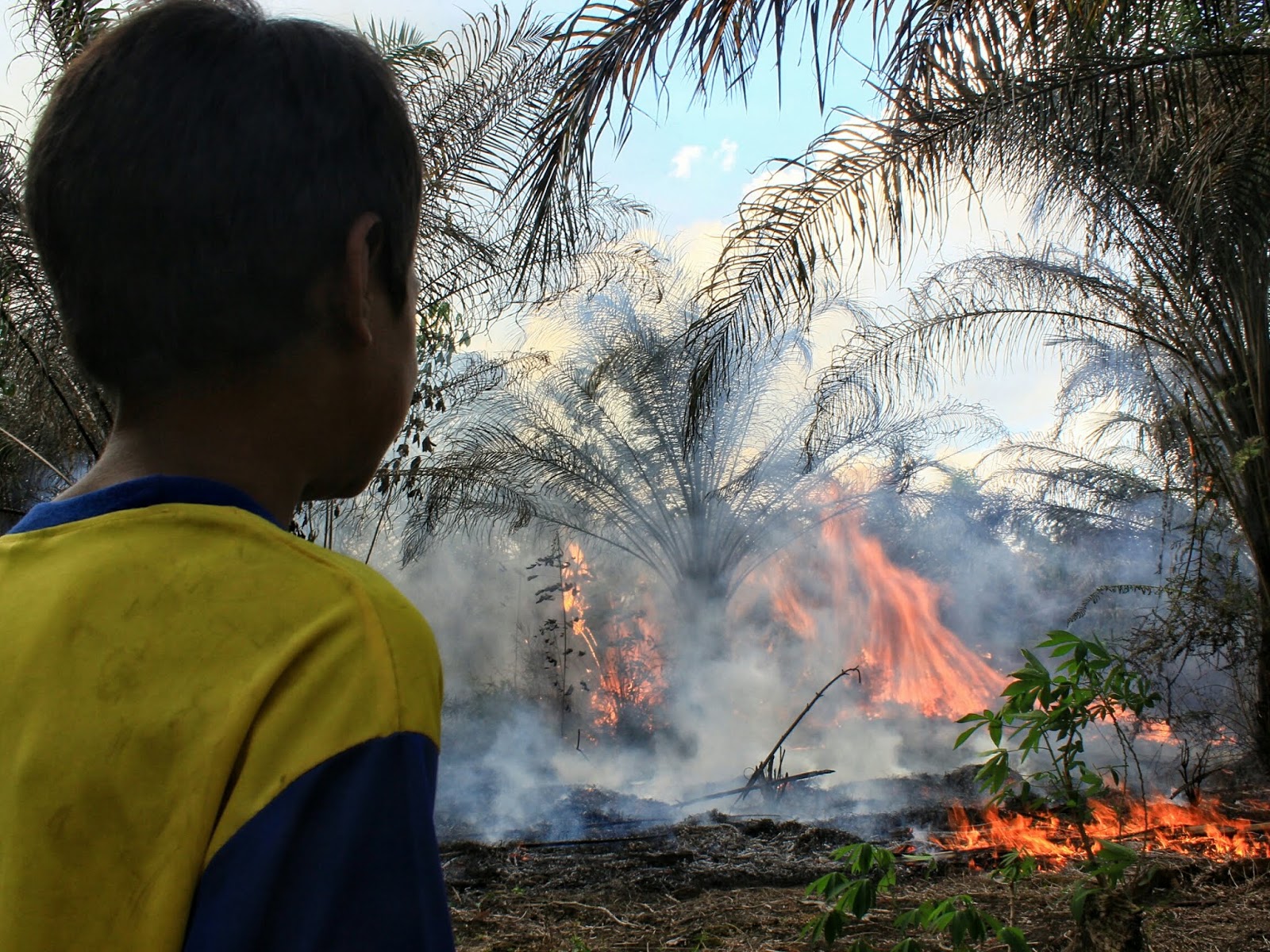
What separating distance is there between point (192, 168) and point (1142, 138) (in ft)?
20.5

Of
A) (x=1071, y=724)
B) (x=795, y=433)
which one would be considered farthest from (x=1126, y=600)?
(x=1071, y=724)

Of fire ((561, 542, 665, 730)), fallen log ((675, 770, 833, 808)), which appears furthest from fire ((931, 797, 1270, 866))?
fire ((561, 542, 665, 730))

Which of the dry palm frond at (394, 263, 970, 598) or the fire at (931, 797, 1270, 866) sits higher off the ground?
the dry palm frond at (394, 263, 970, 598)

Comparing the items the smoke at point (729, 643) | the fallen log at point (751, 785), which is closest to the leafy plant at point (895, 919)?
the fallen log at point (751, 785)

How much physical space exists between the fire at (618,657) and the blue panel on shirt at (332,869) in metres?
17.3

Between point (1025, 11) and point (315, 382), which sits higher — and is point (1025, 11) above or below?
above

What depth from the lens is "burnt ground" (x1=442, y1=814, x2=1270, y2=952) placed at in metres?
4.75

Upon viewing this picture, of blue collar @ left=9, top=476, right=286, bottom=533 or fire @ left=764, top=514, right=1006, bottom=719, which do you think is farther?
fire @ left=764, top=514, right=1006, bottom=719

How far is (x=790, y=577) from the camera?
18.8m

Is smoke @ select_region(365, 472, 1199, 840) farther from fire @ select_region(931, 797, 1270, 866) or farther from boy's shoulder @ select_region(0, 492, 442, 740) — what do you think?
boy's shoulder @ select_region(0, 492, 442, 740)

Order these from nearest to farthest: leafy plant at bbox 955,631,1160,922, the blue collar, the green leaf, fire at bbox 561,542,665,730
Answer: the blue collar
the green leaf
leafy plant at bbox 955,631,1160,922
fire at bbox 561,542,665,730

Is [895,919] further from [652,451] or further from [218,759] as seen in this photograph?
[652,451]

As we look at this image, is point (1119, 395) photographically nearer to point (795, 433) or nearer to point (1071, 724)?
point (795, 433)

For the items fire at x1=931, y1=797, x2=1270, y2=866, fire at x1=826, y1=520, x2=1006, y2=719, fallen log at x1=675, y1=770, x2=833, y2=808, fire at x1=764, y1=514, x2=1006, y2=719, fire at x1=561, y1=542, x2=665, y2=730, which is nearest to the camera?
fire at x1=931, y1=797, x2=1270, y2=866
